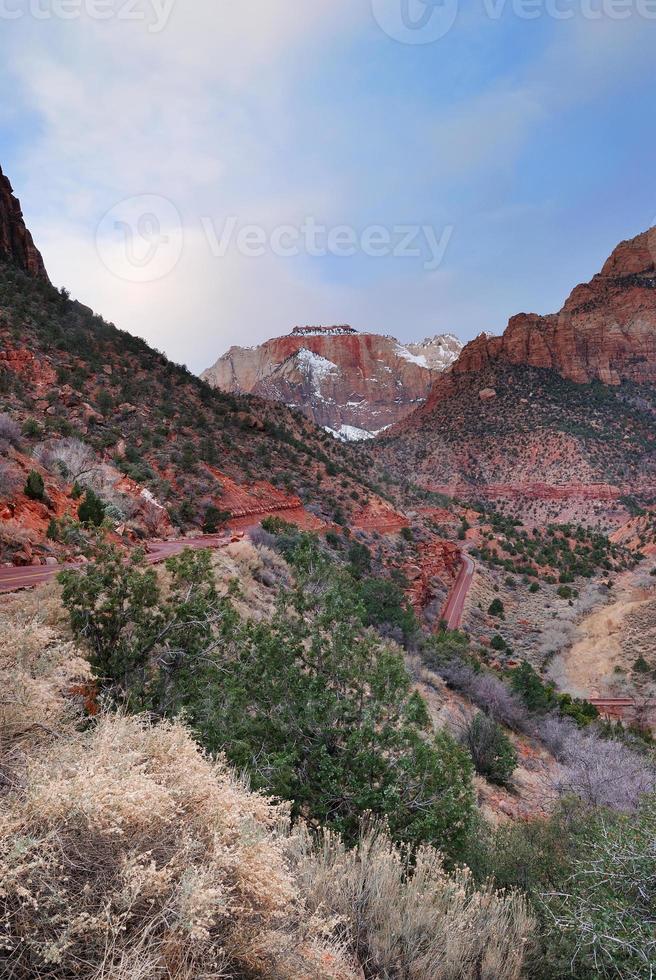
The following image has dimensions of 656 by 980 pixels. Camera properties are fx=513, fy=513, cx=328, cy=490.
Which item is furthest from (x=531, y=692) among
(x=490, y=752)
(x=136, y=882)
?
(x=136, y=882)

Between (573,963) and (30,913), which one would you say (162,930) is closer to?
(30,913)

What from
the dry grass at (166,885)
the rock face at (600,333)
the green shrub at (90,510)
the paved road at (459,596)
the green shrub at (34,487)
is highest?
the rock face at (600,333)

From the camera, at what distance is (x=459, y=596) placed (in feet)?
106

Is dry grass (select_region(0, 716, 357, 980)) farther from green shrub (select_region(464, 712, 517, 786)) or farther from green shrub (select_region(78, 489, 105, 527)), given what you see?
green shrub (select_region(78, 489, 105, 527))

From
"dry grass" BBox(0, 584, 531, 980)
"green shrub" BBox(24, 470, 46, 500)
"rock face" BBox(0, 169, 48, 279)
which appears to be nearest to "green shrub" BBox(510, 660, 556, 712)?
"dry grass" BBox(0, 584, 531, 980)

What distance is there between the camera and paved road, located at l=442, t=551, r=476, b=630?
1095 inches

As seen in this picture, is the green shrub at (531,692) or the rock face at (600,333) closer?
the green shrub at (531,692)

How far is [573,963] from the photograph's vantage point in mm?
3674

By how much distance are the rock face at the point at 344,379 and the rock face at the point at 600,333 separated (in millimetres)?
61975

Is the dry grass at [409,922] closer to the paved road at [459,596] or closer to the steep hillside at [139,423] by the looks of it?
the steep hillside at [139,423]

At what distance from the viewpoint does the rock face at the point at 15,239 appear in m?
33.7

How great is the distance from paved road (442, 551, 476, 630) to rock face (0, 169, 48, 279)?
35016 mm

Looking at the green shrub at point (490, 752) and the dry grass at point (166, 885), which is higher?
the dry grass at point (166, 885)

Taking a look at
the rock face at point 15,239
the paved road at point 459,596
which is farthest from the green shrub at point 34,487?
the rock face at point 15,239
